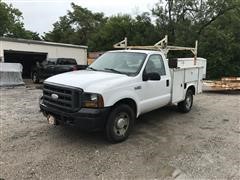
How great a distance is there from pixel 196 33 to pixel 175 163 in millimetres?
25522

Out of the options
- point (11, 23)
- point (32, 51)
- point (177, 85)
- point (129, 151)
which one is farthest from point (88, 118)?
point (11, 23)

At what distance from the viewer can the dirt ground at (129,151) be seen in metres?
4.29

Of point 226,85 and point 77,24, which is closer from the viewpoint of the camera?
point 226,85

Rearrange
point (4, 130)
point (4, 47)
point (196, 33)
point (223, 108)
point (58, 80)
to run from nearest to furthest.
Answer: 1. point (58, 80)
2. point (4, 130)
3. point (223, 108)
4. point (4, 47)
5. point (196, 33)

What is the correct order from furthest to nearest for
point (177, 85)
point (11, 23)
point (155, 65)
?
point (11, 23) < point (177, 85) < point (155, 65)

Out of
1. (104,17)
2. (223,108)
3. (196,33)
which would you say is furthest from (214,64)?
(104,17)

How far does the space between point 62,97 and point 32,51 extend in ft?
56.8

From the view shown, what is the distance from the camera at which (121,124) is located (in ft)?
18.1

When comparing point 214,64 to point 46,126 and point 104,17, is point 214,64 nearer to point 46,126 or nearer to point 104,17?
point 46,126

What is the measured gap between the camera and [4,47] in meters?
19.3

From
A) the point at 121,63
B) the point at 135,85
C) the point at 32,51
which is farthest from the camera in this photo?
the point at 32,51

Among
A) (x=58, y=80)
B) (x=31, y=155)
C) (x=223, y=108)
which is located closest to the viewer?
(x=31, y=155)

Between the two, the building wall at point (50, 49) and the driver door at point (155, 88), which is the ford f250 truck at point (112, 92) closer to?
the driver door at point (155, 88)

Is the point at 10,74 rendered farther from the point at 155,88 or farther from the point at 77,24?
the point at 77,24
